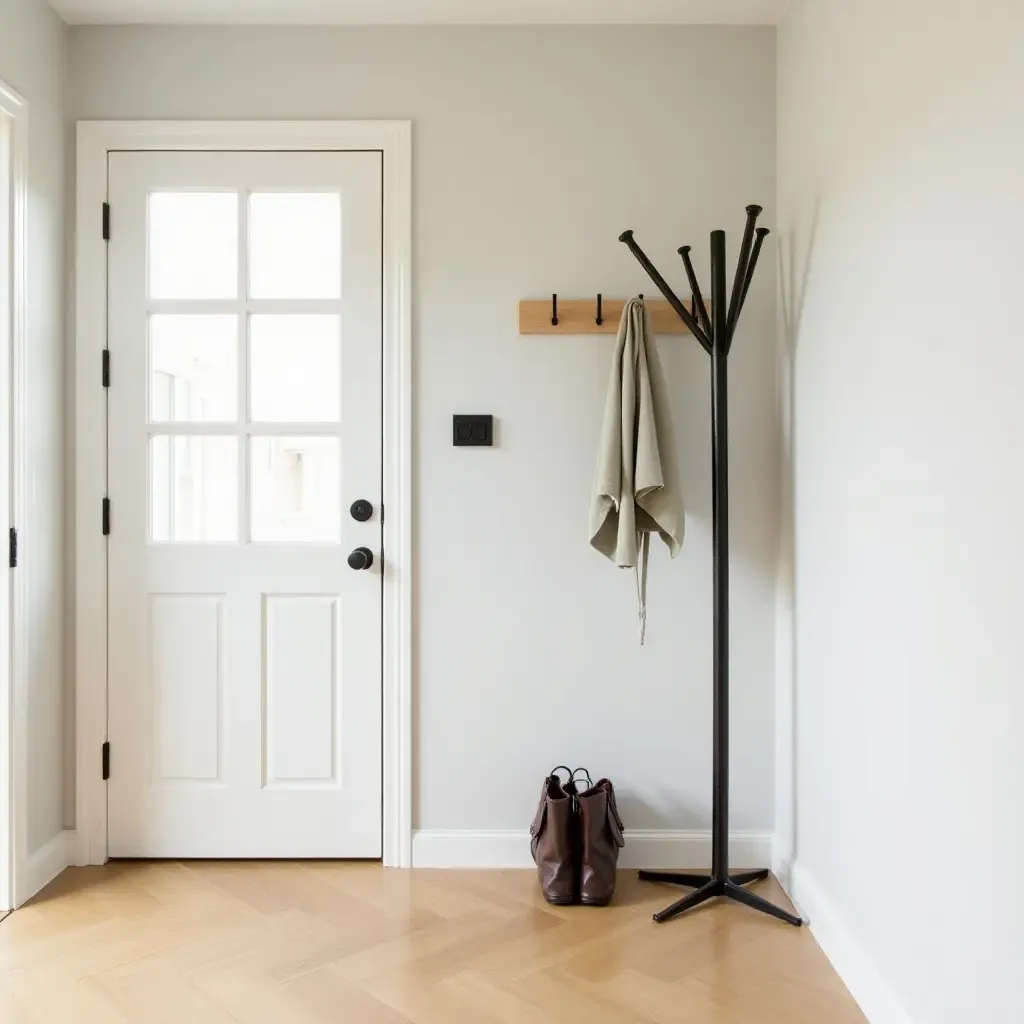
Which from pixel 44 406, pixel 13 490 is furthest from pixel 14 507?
pixel 44 406

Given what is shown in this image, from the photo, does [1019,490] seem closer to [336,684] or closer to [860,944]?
[860,944]

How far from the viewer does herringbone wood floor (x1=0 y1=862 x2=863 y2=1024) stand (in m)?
1.85

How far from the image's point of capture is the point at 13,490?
7.63ft

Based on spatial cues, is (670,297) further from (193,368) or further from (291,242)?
(193,368)

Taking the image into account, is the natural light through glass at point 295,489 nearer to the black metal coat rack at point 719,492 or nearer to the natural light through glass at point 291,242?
the natural light through glass at point 291,242

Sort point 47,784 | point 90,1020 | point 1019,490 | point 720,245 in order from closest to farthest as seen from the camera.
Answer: point 1019,490
point 90,1020
point 720,245
point 47,784

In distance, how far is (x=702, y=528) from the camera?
8.38 ft

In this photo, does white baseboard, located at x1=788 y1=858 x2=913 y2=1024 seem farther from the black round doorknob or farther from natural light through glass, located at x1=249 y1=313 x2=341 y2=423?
natural light through glass, located at x1=249 y1=313 x2=341 y2=423

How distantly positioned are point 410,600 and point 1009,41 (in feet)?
6.12

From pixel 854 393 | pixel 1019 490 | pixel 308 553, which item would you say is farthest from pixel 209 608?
pixel 1019 490

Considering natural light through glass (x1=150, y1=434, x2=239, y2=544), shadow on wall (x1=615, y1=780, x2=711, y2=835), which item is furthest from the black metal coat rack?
natural light through glass (x1=150, y1=434, x2=239, y2=544)

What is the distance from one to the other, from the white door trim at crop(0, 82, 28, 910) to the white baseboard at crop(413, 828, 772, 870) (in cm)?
105

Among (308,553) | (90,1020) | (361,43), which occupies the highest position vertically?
(361,43)

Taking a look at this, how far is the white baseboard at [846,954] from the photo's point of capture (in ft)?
5.71
